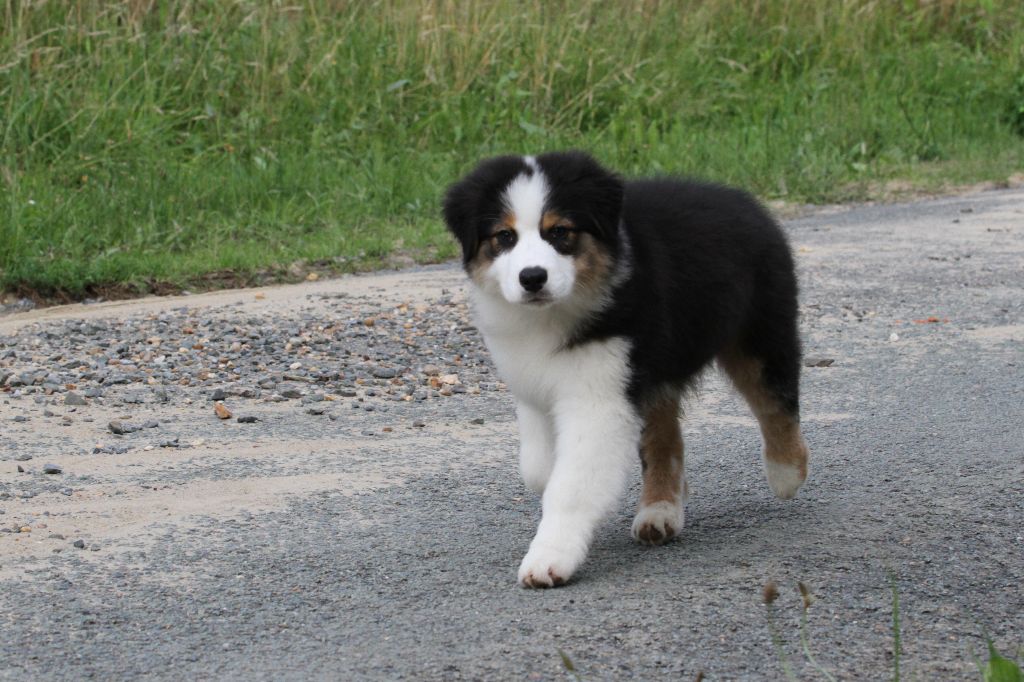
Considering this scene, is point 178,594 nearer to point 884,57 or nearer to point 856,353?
point 856,353

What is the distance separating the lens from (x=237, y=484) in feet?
17.6

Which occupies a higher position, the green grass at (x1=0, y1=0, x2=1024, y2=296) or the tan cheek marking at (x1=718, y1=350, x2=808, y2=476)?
the tan cheek marking at (x1=718, y1=350, x2=808, y2=476)

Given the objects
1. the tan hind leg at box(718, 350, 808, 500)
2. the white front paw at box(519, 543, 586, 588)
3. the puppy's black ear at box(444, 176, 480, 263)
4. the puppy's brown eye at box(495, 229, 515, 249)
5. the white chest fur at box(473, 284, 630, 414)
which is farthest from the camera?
the tan hind leg at box(718, 350, 808, 500)

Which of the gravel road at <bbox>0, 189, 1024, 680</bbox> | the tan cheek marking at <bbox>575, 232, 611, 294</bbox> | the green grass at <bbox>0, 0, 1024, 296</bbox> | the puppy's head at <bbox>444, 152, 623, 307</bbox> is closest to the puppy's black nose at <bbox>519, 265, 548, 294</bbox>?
the puppy's head at <bbox>444, 152, 623, 307</bbox>

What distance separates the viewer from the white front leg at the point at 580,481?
4.17m

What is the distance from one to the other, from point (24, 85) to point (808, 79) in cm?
763

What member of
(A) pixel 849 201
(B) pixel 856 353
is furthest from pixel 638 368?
(A) pixel 849 201

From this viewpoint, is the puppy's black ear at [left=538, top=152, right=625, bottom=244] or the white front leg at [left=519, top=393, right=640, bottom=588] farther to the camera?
the puppy's black ear at [left=538, top=152, right=625, bottom=244]

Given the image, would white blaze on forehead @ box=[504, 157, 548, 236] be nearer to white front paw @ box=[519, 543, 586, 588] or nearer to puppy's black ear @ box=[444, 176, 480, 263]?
puppy's black ear @ box=[444, 176, 480, 263]

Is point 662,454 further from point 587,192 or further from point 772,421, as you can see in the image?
point 587,192

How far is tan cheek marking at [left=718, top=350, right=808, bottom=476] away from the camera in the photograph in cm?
499

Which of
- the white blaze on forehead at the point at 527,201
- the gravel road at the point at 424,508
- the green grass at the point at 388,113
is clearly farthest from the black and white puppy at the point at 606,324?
the green grass at the point at 388,113

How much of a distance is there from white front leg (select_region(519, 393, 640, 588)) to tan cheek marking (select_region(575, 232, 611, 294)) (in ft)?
1.12

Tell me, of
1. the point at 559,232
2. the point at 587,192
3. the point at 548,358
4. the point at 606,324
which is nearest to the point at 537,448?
the point at 548,358
